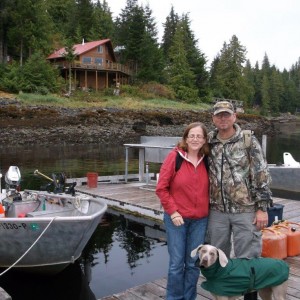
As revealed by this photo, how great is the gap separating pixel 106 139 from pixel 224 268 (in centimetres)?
3563

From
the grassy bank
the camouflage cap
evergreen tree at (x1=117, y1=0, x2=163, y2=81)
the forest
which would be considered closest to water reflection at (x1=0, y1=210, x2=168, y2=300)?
the camouflage cap

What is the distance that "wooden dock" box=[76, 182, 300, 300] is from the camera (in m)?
5.25

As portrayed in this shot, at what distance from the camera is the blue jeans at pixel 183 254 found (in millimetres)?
4016

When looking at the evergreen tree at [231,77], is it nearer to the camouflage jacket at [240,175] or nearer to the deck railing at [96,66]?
the deck railing at [96,66]

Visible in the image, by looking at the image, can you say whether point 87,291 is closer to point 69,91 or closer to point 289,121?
point 69,91

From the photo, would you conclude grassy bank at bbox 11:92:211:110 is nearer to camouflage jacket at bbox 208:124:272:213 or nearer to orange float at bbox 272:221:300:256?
orange float at bbox 272:221:300:256

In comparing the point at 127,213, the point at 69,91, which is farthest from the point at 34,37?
the point at 127,213

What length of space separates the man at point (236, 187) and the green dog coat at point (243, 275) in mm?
177

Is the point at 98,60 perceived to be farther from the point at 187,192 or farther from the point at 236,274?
the point at 236,274

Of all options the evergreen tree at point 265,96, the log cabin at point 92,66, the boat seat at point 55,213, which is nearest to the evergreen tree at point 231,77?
the evergreen tree at point 265,96

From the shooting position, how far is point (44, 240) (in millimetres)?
6723

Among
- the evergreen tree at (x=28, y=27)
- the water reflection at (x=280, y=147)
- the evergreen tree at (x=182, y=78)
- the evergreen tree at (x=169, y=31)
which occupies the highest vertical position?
the evergreen tree at (x=169, y=31)

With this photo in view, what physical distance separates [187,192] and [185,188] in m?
0.04

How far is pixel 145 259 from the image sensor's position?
855 centimetres
